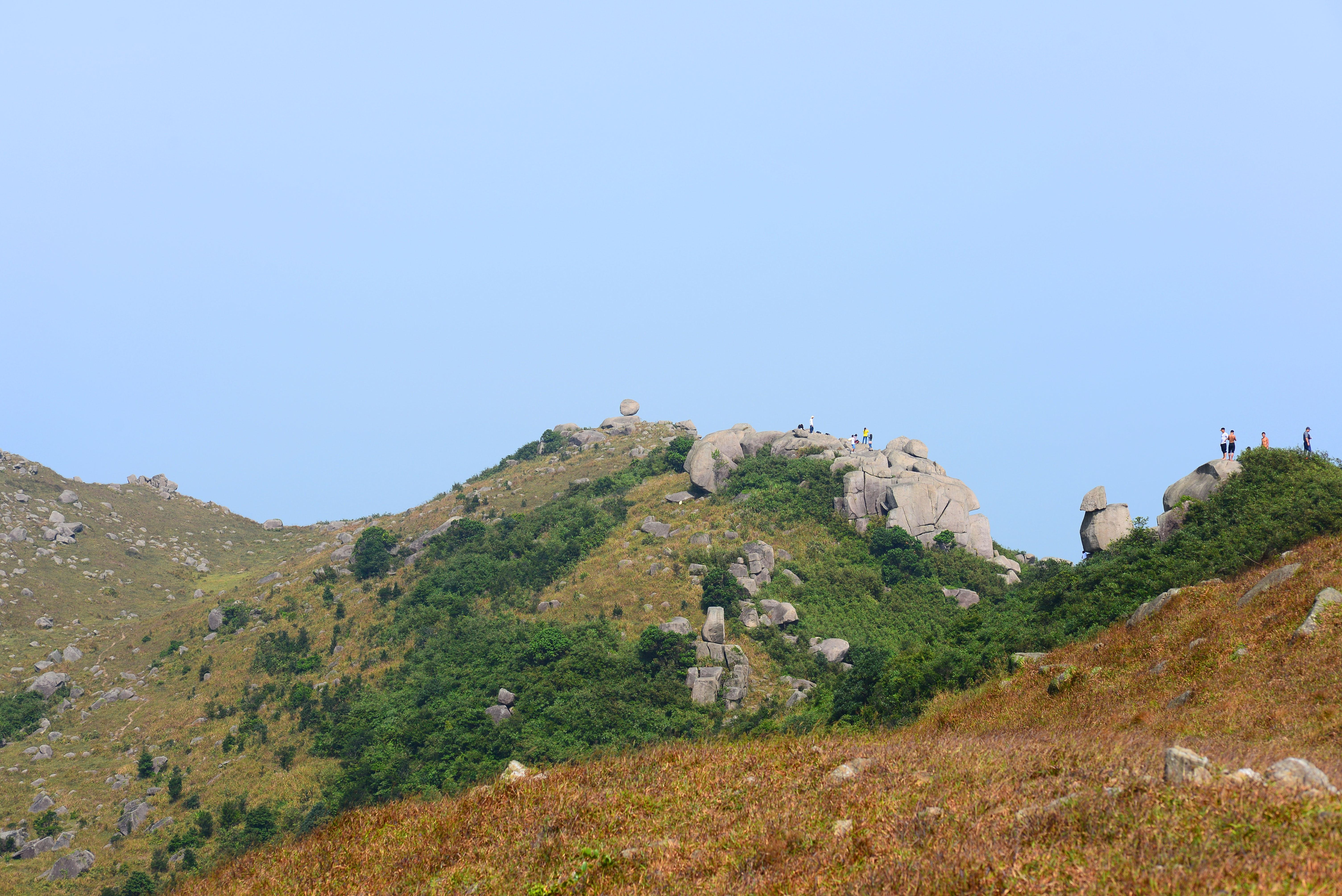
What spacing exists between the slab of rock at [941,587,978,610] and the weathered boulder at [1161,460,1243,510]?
15.2m

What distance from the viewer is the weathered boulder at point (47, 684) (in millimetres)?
47562

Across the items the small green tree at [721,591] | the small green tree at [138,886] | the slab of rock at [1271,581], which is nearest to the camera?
the slab of rock at [1271,581]

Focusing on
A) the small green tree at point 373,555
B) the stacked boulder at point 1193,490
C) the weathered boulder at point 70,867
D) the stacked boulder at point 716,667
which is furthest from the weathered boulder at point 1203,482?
the small green tree at point 373,555

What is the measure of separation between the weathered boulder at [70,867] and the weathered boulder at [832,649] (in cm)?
3331

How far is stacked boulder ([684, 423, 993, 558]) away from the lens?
50.7 meters

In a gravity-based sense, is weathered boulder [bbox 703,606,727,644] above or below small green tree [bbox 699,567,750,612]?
below

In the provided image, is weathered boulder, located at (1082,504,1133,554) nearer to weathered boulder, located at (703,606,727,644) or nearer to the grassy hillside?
the grassy hillside

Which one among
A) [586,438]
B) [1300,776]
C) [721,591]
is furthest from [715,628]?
[586,438]

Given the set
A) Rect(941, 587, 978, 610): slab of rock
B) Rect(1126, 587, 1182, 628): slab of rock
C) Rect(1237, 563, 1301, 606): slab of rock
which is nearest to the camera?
Rect(1237, 563, 1301, 606): slab of rock

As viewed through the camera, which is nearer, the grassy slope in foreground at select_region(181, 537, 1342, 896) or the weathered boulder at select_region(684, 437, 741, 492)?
the grassy slope in foreground at select_region(181, 537, 1342, 896)

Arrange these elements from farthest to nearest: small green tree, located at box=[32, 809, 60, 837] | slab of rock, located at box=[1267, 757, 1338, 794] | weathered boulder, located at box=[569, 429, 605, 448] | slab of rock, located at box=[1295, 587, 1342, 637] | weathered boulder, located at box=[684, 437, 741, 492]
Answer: weathered boulder, located at box=[569, 429, 605, 448] < weathered boulder, located at box=[684, 437, 741, 492] < small green tree, located at box=[32, 809, 60, 837] < slab of rock, located at box=[1295, 587, 1342, 637] < slab of rock, located at box=[1267, 757, 1338, 794]

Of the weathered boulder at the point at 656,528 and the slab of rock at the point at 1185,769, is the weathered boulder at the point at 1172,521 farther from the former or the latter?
the weathered boulder at the point at 656,528

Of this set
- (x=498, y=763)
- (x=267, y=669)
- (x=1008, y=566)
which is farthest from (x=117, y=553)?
(x=1008, y=566)

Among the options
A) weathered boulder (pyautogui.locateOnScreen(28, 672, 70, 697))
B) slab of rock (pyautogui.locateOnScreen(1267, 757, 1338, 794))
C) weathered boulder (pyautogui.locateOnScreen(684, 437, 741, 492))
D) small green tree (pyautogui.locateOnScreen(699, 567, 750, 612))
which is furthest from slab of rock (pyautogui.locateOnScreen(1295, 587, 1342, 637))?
weathered boulder (pyautogui.locateOnScreen(28, 672, 70, 697))
